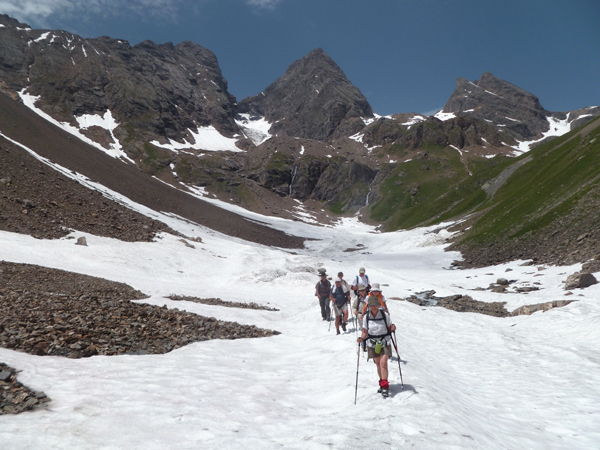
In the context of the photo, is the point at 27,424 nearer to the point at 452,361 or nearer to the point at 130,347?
the point at 130,347

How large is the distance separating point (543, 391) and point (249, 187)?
158399 mm

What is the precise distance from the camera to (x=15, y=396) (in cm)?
681

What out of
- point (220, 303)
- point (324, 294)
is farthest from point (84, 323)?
point (324, 294)

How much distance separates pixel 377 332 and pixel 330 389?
102 inches

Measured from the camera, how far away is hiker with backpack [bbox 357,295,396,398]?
9539 millimetres

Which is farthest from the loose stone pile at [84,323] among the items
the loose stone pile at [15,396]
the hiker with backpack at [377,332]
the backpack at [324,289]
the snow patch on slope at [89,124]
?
the snow patch on slope at [89,124]

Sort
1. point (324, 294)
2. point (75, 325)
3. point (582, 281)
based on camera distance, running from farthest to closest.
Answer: point (582, 281) < point (324, 294) < point (75, 325)

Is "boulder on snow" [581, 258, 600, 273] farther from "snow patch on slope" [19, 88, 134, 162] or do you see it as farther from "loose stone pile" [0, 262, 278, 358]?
"snow patch on slope" [19, 88, 134, 162]

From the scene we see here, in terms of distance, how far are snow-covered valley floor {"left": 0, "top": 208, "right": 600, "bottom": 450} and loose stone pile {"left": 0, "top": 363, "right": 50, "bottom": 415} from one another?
251mm

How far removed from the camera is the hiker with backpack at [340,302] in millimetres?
16766

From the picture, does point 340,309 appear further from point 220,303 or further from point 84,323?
point 84,323

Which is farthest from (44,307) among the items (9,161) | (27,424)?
(9,161)

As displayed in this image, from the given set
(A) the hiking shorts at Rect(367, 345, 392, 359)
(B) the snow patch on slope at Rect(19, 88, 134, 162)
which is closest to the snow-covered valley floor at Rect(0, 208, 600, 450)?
(A) the hiking shorts at Rect(367, 345, 392, 359)

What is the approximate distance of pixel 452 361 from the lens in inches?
572
